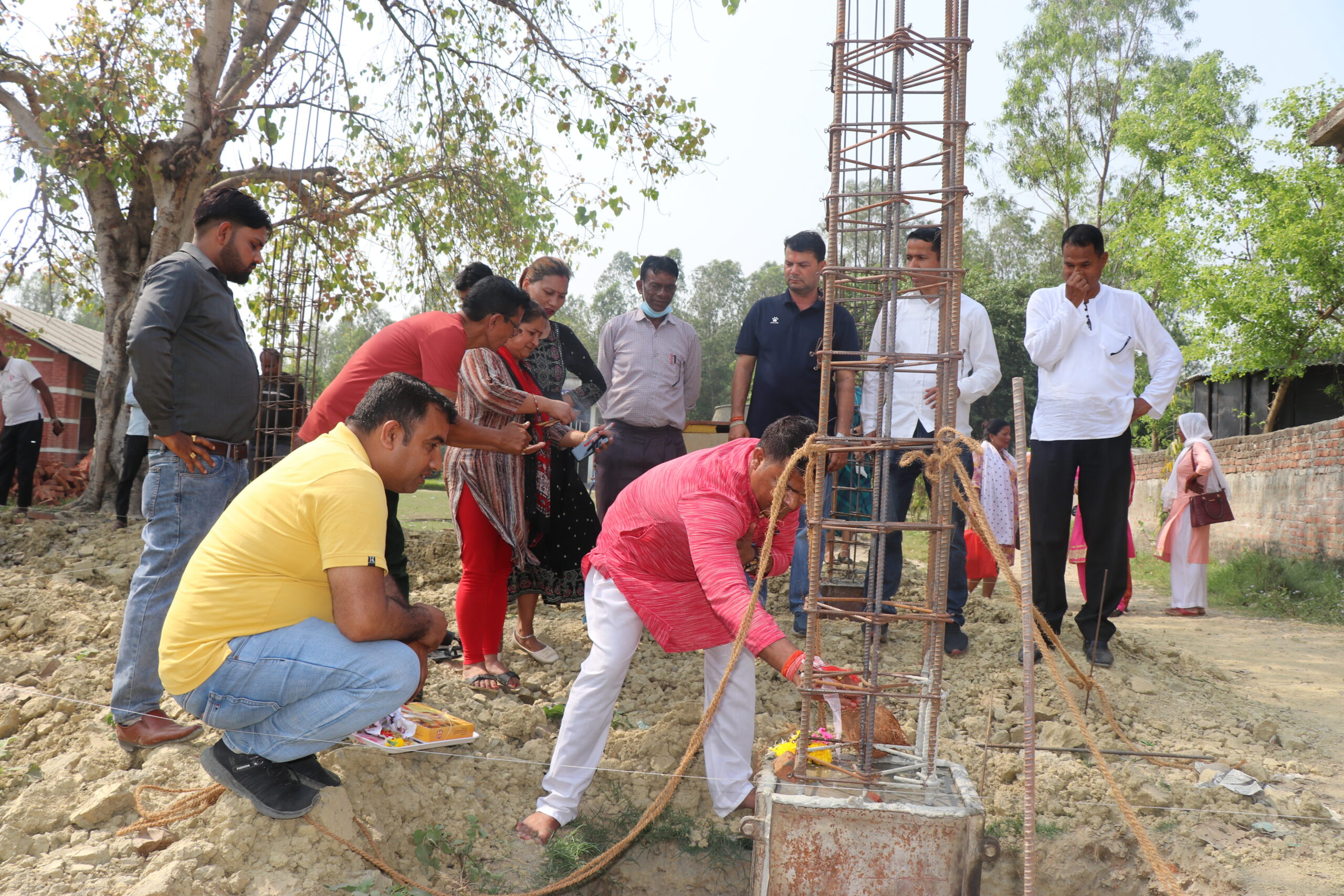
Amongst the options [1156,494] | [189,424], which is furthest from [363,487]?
[1156,494]

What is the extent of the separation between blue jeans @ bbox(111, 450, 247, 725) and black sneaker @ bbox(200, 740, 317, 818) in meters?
0.39

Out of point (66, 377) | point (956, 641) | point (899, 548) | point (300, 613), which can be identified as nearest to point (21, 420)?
point (300, 613)

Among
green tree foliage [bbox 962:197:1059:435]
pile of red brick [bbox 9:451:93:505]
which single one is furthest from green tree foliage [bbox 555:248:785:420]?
pile of red brick [bbox 9:451:93:505]

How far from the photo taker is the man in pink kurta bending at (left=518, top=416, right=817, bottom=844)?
Answer: 9.10ft

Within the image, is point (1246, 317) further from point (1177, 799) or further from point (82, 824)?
point (82, 824)

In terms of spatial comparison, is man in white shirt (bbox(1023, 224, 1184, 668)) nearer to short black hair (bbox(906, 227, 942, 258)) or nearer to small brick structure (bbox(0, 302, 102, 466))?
short black hair (bbox(906, 227, 942, 258))

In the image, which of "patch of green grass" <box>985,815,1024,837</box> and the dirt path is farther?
"patch of green grass" <box>985,815,1024,837</box>

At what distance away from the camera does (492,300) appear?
3523 millimetres

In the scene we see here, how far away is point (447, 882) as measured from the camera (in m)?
2.82

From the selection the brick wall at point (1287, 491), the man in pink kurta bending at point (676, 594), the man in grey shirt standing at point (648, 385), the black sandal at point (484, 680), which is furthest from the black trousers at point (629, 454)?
the brick wall at point (1287, 491)

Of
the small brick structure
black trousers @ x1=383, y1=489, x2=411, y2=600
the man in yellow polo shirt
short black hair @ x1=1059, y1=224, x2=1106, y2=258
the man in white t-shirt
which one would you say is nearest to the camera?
the man in yellow polo shirt

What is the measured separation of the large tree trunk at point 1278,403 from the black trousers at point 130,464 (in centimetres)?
1709

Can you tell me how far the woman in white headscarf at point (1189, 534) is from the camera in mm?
7480

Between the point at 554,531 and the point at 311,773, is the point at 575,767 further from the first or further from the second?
the point at 554,531
